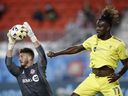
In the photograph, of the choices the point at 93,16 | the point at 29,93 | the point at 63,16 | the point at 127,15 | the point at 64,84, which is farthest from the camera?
the point at 63,16

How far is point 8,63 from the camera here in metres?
12.0

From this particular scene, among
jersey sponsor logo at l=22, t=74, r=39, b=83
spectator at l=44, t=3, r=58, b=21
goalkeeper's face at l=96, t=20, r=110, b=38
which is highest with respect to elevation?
goalkeeper's face at l=96, t=20, r=110, b=38

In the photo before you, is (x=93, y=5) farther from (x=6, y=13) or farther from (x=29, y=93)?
(x=29, y=93)

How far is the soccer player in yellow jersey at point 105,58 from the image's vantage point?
1228cm

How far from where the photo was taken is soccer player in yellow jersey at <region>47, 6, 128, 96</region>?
1228cm

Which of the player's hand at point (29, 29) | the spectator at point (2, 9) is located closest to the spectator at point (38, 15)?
the spectator at point (2, 9)

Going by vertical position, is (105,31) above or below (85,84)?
above

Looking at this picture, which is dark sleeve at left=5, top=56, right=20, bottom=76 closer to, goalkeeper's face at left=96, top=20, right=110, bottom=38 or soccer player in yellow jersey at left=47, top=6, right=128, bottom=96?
soccer player in yellow jersey at left=47, top=6, right=128, bottom=96

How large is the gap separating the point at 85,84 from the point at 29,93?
111cm

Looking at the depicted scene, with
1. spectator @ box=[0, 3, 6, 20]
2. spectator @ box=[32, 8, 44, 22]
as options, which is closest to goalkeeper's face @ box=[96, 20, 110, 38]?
spectator @ box=[32, 8, 44, 22]

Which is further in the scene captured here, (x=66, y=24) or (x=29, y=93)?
(x=66, y=24)

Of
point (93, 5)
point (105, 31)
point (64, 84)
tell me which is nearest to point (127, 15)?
point (93, 5)

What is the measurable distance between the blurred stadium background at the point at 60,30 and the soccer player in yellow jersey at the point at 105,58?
3.63m

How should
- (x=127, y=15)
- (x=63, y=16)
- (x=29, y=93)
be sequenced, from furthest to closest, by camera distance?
1. (x=63, y=16)
2. (x=127, y=15)
3. (x=29, y=93)
